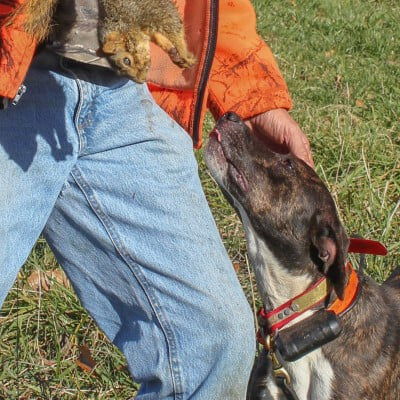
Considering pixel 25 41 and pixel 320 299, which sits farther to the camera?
pixel 320 299

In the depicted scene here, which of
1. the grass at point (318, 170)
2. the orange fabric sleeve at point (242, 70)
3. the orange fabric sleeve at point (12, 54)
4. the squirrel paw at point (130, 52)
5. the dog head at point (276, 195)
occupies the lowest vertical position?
the grass at point (318, 170)

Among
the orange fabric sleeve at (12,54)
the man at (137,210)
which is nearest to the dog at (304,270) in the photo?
the man at (137,210)

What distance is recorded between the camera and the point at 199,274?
96.9 inches

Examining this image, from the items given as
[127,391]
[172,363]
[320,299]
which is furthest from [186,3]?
[127,391]

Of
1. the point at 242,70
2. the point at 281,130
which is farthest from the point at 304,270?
the point at 242,70

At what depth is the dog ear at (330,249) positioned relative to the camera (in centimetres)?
317

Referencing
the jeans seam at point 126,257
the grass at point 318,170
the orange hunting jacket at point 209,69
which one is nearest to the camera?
the orange hunting jacket at point 209,69

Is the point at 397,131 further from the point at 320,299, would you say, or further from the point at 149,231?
the point at 149,231

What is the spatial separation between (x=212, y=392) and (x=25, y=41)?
111 centimetres

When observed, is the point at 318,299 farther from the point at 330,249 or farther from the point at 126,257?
the point at 126,257

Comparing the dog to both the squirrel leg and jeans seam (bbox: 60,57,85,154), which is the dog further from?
the squirrel leg

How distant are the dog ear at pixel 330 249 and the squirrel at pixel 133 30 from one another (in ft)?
4.44

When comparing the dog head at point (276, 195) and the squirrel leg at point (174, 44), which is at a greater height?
the squirrel leg at point (174, 44)

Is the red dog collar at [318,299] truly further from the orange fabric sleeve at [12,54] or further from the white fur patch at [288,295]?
the orange fabric sleeve at [12,54]
